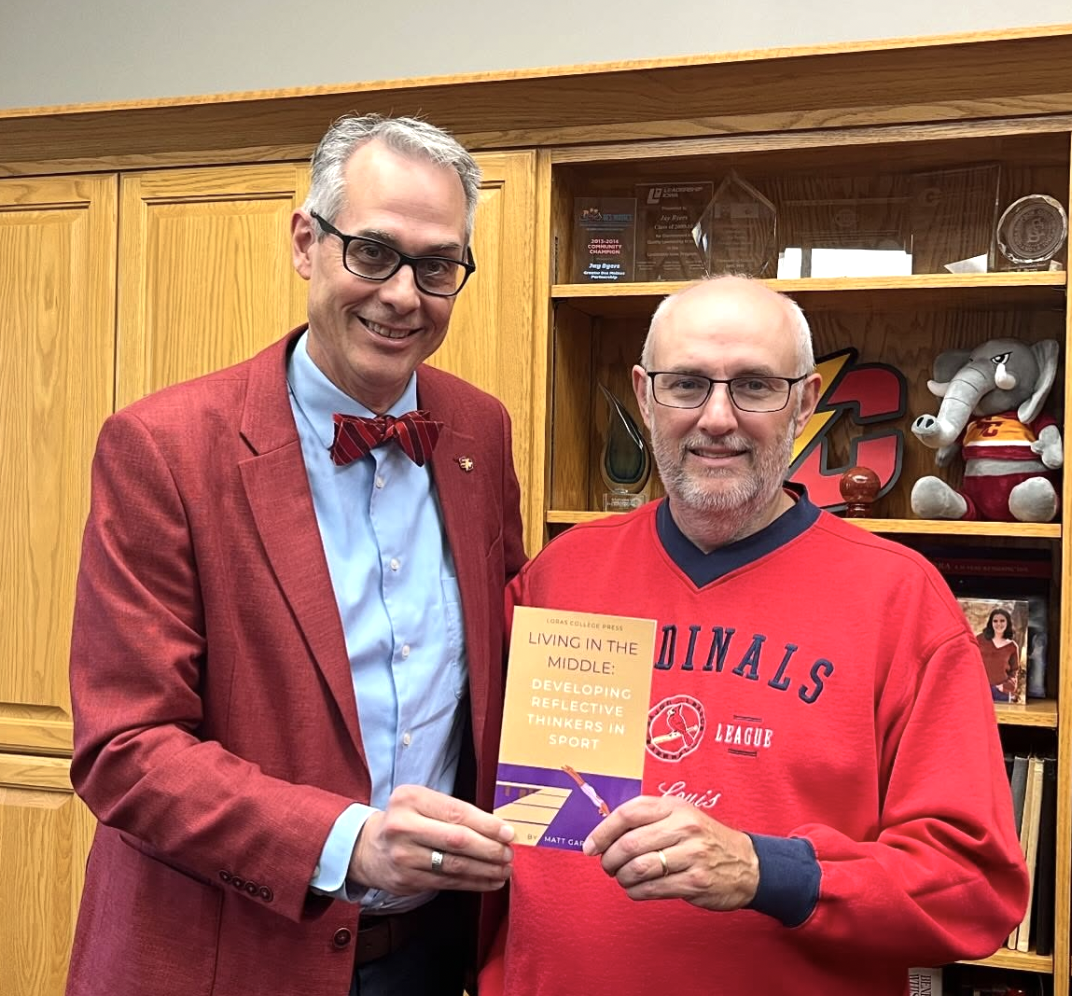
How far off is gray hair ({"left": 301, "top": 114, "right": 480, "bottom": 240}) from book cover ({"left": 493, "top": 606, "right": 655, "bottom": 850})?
0.59 metres

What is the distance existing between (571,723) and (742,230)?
141 centimetres

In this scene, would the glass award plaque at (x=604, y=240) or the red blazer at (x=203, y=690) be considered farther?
the glass award plaque at (x=604, y=240)

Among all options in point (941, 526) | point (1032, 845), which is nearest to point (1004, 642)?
point (941, 526)

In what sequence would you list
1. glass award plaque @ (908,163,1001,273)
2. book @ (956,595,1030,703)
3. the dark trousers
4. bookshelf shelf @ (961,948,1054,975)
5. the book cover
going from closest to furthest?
the book cover < the dark trousers < bookshelf shelf @ (961,948,1054,975) < book @ (956,595,1030,703) < glass award plaque @ (908,163,1001,273)

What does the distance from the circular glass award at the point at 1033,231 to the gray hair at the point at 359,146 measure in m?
1.18

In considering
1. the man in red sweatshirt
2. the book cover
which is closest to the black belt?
the man in red sweatshirt

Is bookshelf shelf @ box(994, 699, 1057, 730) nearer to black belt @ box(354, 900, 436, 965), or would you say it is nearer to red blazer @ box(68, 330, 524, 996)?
black belt @ box(354, 900, 436, 965)

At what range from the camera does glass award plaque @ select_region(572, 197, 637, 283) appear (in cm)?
245

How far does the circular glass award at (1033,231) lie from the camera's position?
2.21 m

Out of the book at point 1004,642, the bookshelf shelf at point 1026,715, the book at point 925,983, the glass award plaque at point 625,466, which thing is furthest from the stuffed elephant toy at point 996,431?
the book at point 925,983

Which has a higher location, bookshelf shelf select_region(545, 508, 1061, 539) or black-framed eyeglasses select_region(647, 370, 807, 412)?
black-framed eyeglasses select_region(647, 370, 807, 412)

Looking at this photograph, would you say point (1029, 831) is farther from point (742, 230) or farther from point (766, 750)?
point (742, 230)

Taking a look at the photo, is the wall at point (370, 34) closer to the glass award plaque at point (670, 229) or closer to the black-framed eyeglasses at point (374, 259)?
the glass award plaque at point (670, 229)

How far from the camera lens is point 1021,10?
9.05 ft
